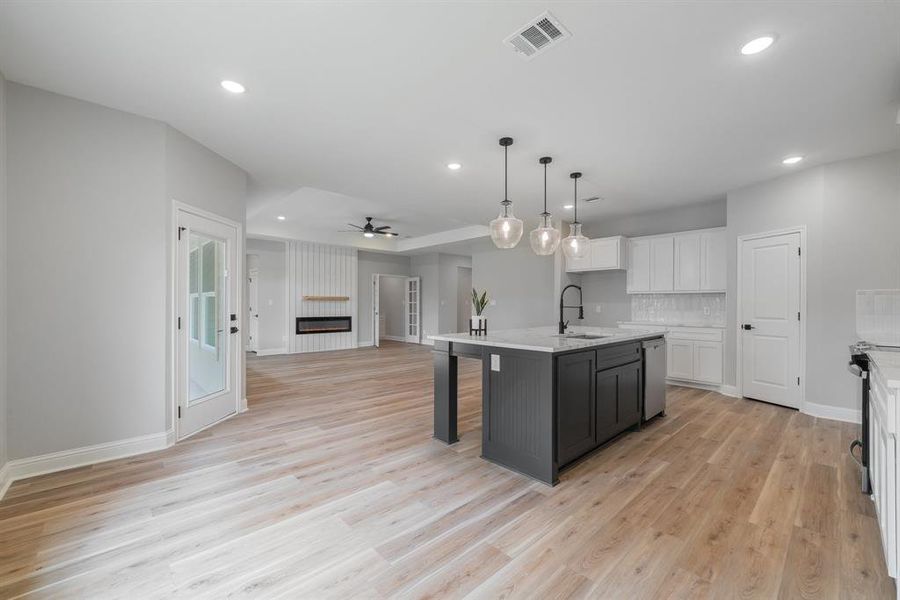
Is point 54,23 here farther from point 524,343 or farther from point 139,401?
point 524,343

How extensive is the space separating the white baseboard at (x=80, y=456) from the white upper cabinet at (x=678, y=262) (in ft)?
20.4

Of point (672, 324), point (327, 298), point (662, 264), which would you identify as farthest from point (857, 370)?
point (327, 298)

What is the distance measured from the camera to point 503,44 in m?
2.16

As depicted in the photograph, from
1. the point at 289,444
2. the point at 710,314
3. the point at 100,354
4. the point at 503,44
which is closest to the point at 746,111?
the point at 503,44

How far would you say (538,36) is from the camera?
2082 millimetres

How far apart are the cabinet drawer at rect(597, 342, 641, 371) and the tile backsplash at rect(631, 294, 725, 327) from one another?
8.38 feet

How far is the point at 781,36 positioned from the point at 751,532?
8.90 ft

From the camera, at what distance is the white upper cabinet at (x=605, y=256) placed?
19.8 feet

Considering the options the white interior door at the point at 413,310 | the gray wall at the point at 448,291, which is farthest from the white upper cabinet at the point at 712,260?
the white interior door at the point at 413,310

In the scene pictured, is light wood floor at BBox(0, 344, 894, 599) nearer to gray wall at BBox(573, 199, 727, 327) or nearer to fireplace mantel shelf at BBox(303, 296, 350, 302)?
gray wall at BBox(573, 199, 727, 327)

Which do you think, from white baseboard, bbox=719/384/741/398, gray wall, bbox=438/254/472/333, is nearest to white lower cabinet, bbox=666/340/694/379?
white baseboard, bbox=719/384/741/398

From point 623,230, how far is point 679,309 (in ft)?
5.14

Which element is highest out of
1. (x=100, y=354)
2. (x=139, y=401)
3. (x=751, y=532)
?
(x=100, y=354)

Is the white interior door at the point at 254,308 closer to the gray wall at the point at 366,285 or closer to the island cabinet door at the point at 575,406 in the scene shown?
the gray wall at the point at 366,285
